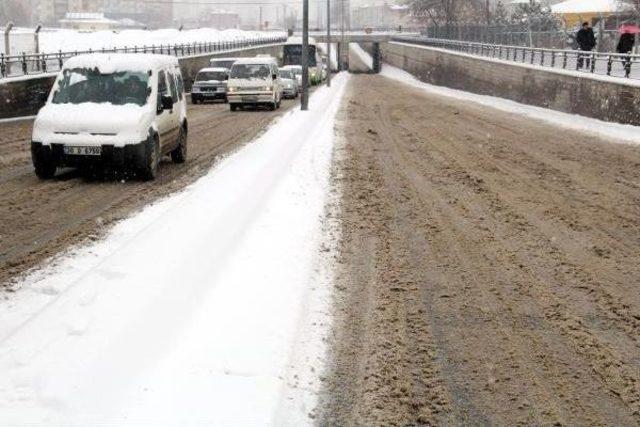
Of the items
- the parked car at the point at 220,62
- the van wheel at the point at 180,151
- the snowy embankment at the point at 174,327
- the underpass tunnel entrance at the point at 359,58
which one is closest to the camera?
the snowy embankment at the point at 174,327

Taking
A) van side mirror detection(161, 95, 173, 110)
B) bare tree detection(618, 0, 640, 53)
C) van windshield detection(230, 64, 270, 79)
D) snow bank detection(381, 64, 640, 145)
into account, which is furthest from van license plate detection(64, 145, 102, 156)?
bare tree detection(618, 0, 640, 53)

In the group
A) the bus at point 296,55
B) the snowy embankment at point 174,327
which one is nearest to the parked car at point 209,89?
the bus at point 296,55

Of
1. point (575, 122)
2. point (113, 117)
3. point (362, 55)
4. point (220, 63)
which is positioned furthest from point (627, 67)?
point (362, 55)

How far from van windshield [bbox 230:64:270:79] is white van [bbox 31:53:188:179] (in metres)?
16.4

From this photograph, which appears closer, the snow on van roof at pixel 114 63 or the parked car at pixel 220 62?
the snow on van roof at pixel 114 63

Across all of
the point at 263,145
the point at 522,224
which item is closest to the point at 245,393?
the point at 522,224

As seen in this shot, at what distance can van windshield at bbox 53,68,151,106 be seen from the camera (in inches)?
476

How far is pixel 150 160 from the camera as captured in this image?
11.7 metres

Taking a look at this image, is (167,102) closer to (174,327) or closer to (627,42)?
(174,327)

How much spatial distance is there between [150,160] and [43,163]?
1704mm

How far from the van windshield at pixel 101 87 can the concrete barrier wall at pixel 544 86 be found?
14.6 m

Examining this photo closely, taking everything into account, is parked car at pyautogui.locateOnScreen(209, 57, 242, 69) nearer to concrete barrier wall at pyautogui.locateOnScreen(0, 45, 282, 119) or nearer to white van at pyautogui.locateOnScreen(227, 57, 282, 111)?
white van at pyautogui.locateOnScreen(227, 57, 282, 111)

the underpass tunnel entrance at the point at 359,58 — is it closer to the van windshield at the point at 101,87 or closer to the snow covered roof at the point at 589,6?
the snow covered roof at the point at 589,6

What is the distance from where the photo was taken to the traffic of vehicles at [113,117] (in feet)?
37.2
